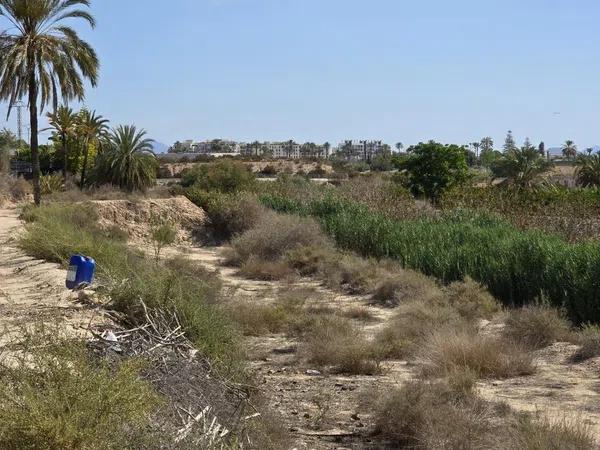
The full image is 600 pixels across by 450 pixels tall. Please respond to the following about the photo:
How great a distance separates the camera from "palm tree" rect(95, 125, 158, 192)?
46.8 m

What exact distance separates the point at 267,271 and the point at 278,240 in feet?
12.0

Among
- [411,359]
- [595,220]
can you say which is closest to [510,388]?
[411,359]

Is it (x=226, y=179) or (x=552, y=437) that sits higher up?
(x=226, y=179)

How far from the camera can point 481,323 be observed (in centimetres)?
1809

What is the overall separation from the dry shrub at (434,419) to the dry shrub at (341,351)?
2.79 metres

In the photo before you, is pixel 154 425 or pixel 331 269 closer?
pixel 154 425

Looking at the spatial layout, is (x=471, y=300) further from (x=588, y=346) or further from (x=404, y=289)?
(x=588, y=346)

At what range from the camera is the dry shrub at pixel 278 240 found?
3034 centimetres

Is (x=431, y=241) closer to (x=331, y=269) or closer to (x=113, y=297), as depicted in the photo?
(x=331, y=269)

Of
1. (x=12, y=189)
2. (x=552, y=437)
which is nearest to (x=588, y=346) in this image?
(x=552, y=437)

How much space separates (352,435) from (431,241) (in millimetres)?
16076

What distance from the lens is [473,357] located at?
1319cm

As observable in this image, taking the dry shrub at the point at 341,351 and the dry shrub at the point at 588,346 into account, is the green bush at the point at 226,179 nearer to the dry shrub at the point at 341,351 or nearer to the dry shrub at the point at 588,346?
the dry shrub at the point at 341,351

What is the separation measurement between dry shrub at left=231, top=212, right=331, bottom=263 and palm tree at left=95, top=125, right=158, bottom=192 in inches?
648
